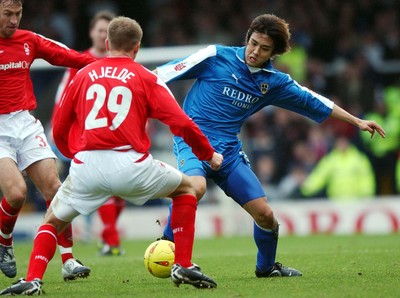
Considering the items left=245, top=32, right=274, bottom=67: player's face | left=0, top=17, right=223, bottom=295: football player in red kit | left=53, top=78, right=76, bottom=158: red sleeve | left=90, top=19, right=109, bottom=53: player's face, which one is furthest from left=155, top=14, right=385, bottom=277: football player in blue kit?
left=90, top=19, right=109, bottom=53: player's face

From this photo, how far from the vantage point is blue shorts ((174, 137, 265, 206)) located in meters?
8.46

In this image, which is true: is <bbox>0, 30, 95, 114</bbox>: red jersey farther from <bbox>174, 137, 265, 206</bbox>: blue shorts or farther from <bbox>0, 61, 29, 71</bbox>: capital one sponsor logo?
<bbox>174, 137, 265, 206</bbox>: blue shorts

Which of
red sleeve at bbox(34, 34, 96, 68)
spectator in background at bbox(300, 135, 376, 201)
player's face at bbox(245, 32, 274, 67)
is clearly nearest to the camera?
player's face at bbox(245, 32, 274, 67)

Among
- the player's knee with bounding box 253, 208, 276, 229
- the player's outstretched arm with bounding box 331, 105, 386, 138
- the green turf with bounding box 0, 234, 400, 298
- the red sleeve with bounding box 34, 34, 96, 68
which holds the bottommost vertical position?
the green turf with bounding box 0, 234, 400, 298

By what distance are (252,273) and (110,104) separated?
109 inches

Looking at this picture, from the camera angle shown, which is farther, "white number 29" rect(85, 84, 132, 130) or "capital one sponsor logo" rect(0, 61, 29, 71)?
"capital one sponsor logo" rect(0, 61, 29, 71)

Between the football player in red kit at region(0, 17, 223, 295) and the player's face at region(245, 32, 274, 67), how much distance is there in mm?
1531

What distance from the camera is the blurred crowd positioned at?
57.1 feet

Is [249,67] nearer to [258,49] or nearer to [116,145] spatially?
[258,49]

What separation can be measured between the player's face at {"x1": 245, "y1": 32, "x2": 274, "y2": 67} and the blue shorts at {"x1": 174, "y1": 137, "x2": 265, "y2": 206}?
74cm

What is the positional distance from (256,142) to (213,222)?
171 cm

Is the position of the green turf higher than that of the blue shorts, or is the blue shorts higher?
the blue shorts

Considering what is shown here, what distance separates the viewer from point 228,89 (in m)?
8.69

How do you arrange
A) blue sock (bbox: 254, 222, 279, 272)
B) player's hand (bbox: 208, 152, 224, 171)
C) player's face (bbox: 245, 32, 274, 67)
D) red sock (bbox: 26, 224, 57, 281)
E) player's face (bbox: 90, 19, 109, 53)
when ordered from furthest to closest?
1. player's face (bbox: 90, 19, 109, 53)
2. blue sock (bbox: 254, 222, 279, 272)
3. player's face (bbox: 245, 32, 274, 67)
4. player's hand (bbox: 208, 152, 224, 171)
5. red sock (bbox: 26, 224, 57, 281)
